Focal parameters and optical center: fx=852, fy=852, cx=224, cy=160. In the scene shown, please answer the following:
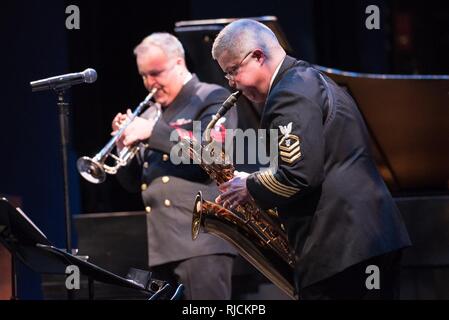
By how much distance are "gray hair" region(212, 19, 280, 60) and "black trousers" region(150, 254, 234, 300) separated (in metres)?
1.36

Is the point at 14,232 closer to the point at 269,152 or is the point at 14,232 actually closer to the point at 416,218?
the point at 269,152

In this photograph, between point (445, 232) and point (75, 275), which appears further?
point (445, 232)

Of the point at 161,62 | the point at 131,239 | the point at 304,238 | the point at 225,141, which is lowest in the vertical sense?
the point at 131,239

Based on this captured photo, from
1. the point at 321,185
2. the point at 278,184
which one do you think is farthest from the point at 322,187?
the point at 278,184

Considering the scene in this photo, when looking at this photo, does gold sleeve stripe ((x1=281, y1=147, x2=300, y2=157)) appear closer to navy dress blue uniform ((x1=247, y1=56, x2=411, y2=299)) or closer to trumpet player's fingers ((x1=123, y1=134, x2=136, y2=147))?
navy dress blue uniform ((x1=247, y1=56, x2=411, y2=299))

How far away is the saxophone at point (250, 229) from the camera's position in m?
3.69

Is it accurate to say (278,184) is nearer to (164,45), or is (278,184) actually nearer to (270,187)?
(270,187)

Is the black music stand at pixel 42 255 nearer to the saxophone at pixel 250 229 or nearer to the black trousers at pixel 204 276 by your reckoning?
the saxophone at pixel 250 229

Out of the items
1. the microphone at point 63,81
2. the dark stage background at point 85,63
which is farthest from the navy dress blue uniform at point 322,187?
the dark stage background at point 85,63

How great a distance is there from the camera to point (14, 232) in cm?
348

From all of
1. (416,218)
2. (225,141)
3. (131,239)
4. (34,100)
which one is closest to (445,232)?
(416,218)

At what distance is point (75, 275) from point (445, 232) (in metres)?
2.30

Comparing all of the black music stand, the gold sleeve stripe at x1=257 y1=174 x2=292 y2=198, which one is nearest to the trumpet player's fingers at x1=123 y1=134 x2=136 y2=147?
the black music stand

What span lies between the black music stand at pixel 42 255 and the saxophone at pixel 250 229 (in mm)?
568
